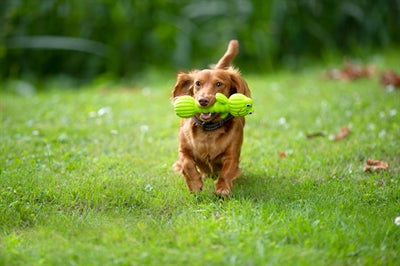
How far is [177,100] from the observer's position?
149 inches

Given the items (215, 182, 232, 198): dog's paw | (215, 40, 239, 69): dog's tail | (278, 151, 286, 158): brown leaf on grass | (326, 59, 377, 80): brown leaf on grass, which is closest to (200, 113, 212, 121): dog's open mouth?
(215, 182, 232, 198): dog's paw

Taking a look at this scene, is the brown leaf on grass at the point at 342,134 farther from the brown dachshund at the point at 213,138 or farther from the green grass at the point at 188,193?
the brown dachshund at the point at 213,138

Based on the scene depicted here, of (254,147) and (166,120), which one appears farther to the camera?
(166,120)

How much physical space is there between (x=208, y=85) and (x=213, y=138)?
0.38 meters

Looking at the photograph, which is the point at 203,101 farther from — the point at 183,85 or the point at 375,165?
the point at 375,165

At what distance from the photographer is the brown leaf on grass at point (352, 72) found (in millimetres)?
8141

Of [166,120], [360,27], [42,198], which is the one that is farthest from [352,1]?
[42,198]

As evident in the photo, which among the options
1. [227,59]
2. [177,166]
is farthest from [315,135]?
[177,166]

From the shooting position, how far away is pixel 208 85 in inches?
153

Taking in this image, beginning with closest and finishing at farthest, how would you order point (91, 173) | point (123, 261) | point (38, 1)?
point (123, 261) < point (91, 173) < point (38, 1)

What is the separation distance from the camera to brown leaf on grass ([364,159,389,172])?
169 inches

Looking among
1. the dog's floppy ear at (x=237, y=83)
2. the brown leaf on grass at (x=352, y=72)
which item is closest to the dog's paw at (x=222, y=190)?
the dog's floppy ear at (x=237, y=83)

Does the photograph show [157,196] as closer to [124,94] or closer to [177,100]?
[177,100]

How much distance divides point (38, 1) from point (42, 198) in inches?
229
